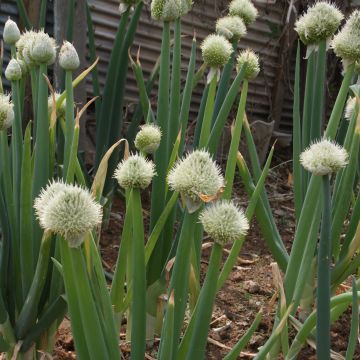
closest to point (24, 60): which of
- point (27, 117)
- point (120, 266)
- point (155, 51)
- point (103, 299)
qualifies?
point (120, 266)

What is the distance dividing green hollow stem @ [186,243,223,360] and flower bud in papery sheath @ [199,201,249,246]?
3 cm

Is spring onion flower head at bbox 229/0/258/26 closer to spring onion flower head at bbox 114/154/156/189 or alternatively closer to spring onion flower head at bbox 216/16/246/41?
spring onion flower head at bbox 216/16/246/41

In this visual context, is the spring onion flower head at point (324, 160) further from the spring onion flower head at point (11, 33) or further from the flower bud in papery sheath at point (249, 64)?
the spring onion flower head at point (11, 33)

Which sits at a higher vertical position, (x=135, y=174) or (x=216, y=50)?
(x=216, y=50)

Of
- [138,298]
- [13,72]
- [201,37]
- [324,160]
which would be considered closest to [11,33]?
[13,72]

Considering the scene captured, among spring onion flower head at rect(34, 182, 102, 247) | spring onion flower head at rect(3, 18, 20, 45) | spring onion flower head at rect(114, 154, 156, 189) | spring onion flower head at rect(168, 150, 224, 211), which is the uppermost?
spring onion flower head at rect(3, 18, 20, 45)

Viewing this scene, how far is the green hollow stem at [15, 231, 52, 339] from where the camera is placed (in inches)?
46.7

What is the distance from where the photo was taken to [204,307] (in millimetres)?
911

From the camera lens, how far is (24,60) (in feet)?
4.49

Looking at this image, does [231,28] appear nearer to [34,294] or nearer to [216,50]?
[216,50]

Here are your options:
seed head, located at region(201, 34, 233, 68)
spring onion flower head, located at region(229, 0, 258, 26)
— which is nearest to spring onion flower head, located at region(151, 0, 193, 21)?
seed head, located at region(201, 34, 233, 68)

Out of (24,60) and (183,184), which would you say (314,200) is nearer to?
(183,184)

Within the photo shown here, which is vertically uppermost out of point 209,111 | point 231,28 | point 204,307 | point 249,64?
point 231,28

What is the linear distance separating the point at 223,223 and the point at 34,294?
55cm
